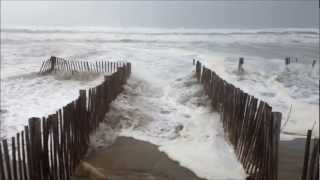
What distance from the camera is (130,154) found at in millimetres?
7973

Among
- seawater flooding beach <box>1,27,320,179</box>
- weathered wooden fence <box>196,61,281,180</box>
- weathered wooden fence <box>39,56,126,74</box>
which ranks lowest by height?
seawater flooding beach <box>1,27,320,179</box>

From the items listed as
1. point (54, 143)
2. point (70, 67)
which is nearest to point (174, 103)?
point (54, 143)

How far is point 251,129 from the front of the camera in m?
6.59

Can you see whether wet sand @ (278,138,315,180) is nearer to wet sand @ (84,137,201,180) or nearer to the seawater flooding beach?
the seawater flooding beach

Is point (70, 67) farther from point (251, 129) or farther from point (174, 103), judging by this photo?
point (251, 129)

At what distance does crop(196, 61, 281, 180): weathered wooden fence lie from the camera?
525 centimetres

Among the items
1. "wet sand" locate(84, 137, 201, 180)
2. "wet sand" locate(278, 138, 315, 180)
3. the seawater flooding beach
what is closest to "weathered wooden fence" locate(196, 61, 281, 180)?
the seawater flooding beach

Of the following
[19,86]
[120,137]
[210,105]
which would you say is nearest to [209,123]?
[210,105]

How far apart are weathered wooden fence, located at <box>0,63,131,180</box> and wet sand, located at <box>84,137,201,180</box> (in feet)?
1.53

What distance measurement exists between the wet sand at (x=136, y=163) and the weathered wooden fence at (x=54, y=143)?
467mm

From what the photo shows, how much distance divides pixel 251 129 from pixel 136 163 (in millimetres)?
2305

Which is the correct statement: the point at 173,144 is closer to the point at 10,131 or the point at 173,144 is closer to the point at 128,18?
the point at 10,131

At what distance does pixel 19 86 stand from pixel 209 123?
966 centimetres

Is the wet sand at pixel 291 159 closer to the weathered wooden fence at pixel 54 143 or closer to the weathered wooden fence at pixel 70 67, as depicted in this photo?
the weathered wooden fence at pixel 54 143
